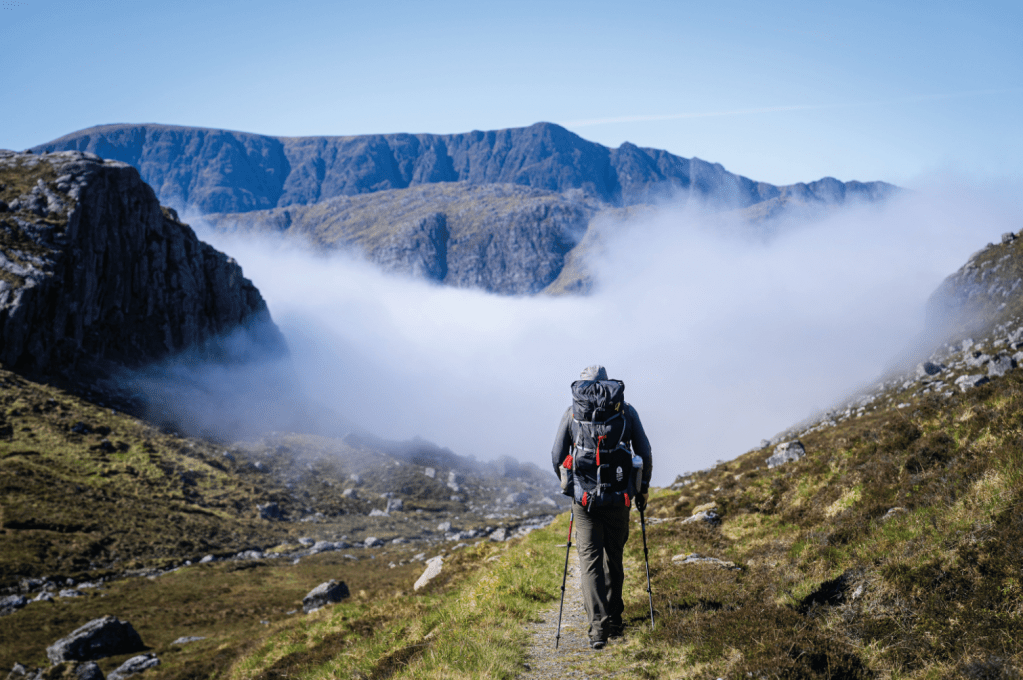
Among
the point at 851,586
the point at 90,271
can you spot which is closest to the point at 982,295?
the point at 851,586

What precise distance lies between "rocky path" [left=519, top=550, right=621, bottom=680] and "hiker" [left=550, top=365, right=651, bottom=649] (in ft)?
1.27

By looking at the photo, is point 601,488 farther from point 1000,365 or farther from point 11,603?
point 11,603

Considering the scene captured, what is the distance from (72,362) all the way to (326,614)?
3978 inches

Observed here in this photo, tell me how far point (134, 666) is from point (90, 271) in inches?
3760

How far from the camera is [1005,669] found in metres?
5.24

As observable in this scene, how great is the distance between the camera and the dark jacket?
844 centimetres

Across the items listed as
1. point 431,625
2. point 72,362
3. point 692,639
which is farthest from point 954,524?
point 72,362

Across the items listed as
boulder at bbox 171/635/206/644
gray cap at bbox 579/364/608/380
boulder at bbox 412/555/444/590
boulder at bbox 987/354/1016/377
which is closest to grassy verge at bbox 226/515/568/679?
boulder at bbox 412/555/444/590

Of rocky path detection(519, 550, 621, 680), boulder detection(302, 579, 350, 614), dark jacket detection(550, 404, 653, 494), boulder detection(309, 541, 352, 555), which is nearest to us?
rocky path detection(519, 550, 621, 680)

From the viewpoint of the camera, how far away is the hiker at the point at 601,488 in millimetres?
8086

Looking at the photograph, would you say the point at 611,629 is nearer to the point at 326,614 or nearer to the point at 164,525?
the point at 326,614

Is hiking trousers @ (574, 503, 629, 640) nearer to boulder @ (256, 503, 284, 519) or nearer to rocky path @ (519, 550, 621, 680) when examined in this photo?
rocky path @ (519, 550, 621, 680)

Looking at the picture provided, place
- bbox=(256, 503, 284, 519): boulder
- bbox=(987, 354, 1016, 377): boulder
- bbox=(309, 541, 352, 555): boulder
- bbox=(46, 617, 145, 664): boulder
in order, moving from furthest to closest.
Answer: bbox=(256, 503, 284, 519): boulder → bbox=(309, 541, 352, 555): boulder → bbox=(46, 617, 145, 664): boulder → bbox=(987, 354, 1016, 377): boulder

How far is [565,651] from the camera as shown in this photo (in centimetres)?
845
